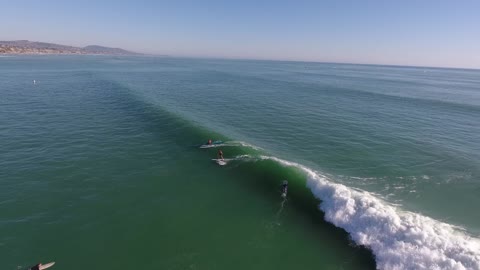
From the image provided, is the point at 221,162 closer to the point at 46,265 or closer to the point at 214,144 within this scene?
the point at 214,144

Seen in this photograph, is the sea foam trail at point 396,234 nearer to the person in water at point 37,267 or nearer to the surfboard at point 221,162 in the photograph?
the surfboard at point 221,162

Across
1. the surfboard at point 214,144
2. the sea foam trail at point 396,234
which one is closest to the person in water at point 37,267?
the sea foam trail at point 396,234

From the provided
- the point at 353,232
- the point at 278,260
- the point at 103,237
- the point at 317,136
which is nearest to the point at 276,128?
the point at 317,136

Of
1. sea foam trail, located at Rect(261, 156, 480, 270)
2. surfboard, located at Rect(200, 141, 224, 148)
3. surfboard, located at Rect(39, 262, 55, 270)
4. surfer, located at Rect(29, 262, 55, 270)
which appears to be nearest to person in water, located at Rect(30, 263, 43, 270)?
surfer, located at Rect(29, 262, 55, 270)

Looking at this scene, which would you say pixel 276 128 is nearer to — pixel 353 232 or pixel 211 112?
pixel 211 112

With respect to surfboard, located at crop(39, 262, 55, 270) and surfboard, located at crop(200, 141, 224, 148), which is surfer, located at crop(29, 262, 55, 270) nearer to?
surfboard, located at crop(39, 262, 55, 270)

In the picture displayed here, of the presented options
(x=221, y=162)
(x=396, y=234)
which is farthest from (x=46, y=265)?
(x=396, y=234)
